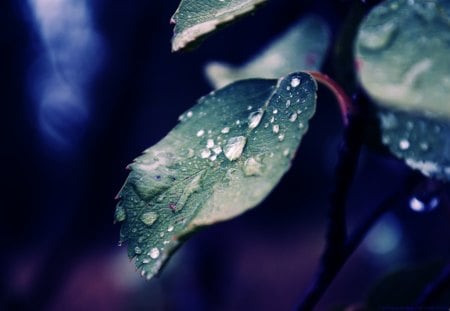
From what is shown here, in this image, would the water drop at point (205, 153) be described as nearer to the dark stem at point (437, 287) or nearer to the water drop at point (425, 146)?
the water drop at point (425, 146)

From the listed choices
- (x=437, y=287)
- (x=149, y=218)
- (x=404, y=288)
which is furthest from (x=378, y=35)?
(x=404, y=288)

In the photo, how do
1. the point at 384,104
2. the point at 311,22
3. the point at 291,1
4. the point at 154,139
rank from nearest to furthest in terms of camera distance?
the point at 384,104
the point at 311,22
the point at 291,1
the point at 154,139

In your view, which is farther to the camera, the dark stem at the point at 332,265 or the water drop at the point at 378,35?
the dark stem at the point at 332,265

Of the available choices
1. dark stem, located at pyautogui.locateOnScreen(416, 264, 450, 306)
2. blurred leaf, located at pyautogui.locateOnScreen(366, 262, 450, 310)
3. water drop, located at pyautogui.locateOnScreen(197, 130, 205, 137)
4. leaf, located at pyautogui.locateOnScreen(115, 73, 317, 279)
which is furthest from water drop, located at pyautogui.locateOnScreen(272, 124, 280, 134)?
blurred leaf, located at pyautogui.locateOnScreen(366, 262, 450, 310)

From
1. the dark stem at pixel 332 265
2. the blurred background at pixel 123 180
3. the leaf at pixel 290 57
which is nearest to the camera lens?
the dark stem at pixel 332 265

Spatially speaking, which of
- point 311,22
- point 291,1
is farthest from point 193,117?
point 291,1

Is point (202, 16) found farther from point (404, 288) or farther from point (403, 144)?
point (404, 288)

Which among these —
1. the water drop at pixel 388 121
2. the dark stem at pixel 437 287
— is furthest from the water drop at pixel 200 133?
the dark stem at pixel 437 287

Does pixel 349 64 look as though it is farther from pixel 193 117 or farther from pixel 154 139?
pixel 154 139
